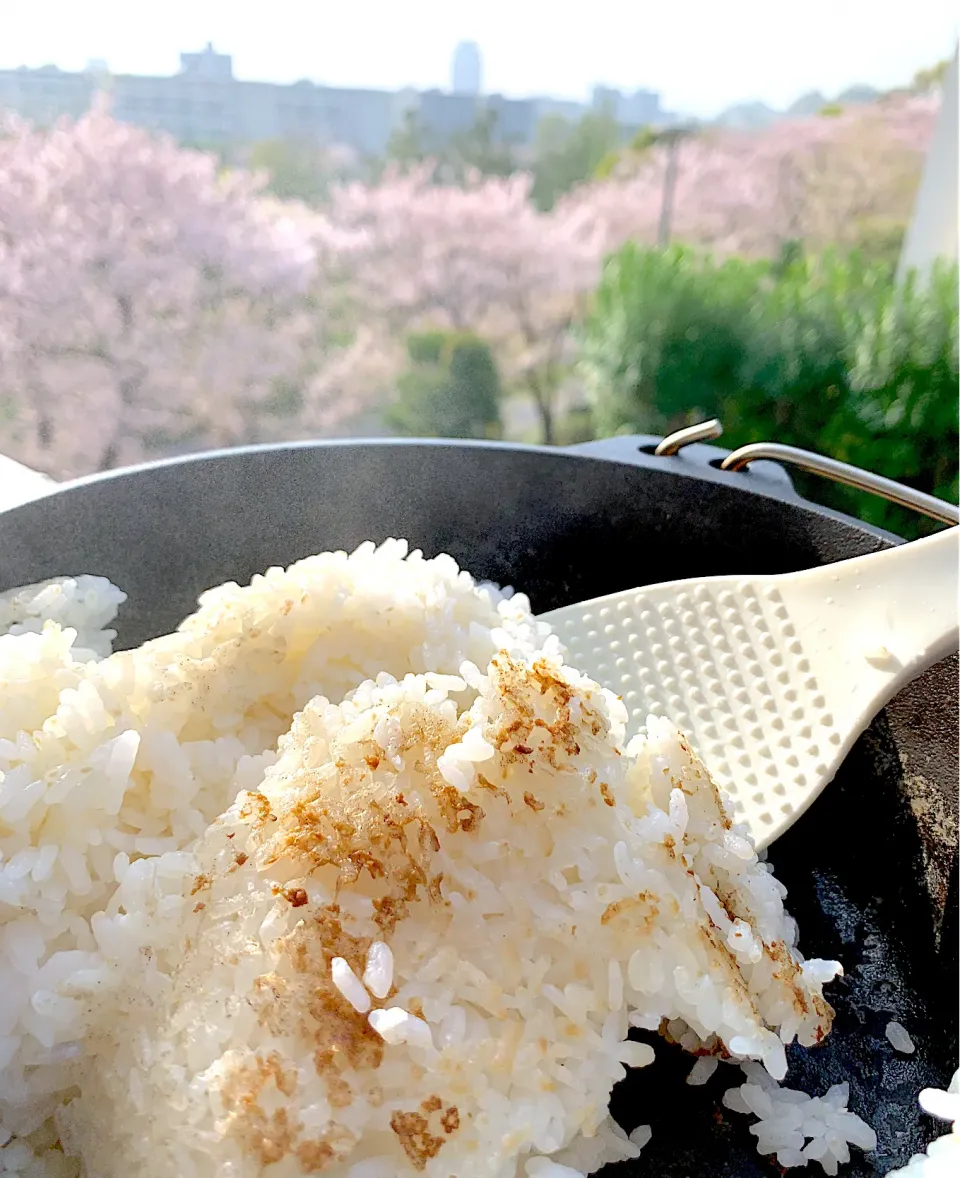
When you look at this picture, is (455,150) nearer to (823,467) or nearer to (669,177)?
(669,177)

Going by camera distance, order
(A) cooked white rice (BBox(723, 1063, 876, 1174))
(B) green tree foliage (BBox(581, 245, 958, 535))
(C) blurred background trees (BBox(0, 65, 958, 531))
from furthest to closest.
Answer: (C) blurred background trees (BBox(0, 65, 958, 531)) < (B) green tree foliage (BBox(581, 245, 958, 535)) < (A) cooked white rice (BBox(723, 1063, 876, 1174))

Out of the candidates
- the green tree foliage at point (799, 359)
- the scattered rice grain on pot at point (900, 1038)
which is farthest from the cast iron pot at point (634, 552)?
the green tree foliage at point (799, 359)

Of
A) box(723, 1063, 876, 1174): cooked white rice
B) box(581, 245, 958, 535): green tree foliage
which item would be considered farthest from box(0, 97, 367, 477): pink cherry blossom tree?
box(723, 1063, 876, 1174): cooked white rice

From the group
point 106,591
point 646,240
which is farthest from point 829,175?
point 106,591

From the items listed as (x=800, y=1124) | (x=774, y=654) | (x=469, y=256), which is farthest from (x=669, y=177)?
(x=800, y=1124)

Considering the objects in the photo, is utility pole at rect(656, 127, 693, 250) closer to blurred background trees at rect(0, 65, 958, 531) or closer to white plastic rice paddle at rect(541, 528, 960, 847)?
blurred background trees at rect(0, 65, 958, 531)

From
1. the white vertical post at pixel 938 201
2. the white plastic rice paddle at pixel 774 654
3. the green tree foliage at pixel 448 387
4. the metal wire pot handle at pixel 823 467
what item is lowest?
the green tree foliage at pixel 448 387

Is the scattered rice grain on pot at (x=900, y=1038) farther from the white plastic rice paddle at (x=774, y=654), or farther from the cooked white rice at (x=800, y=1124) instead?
the white plastic rice paddle at (x=774, y=654)
